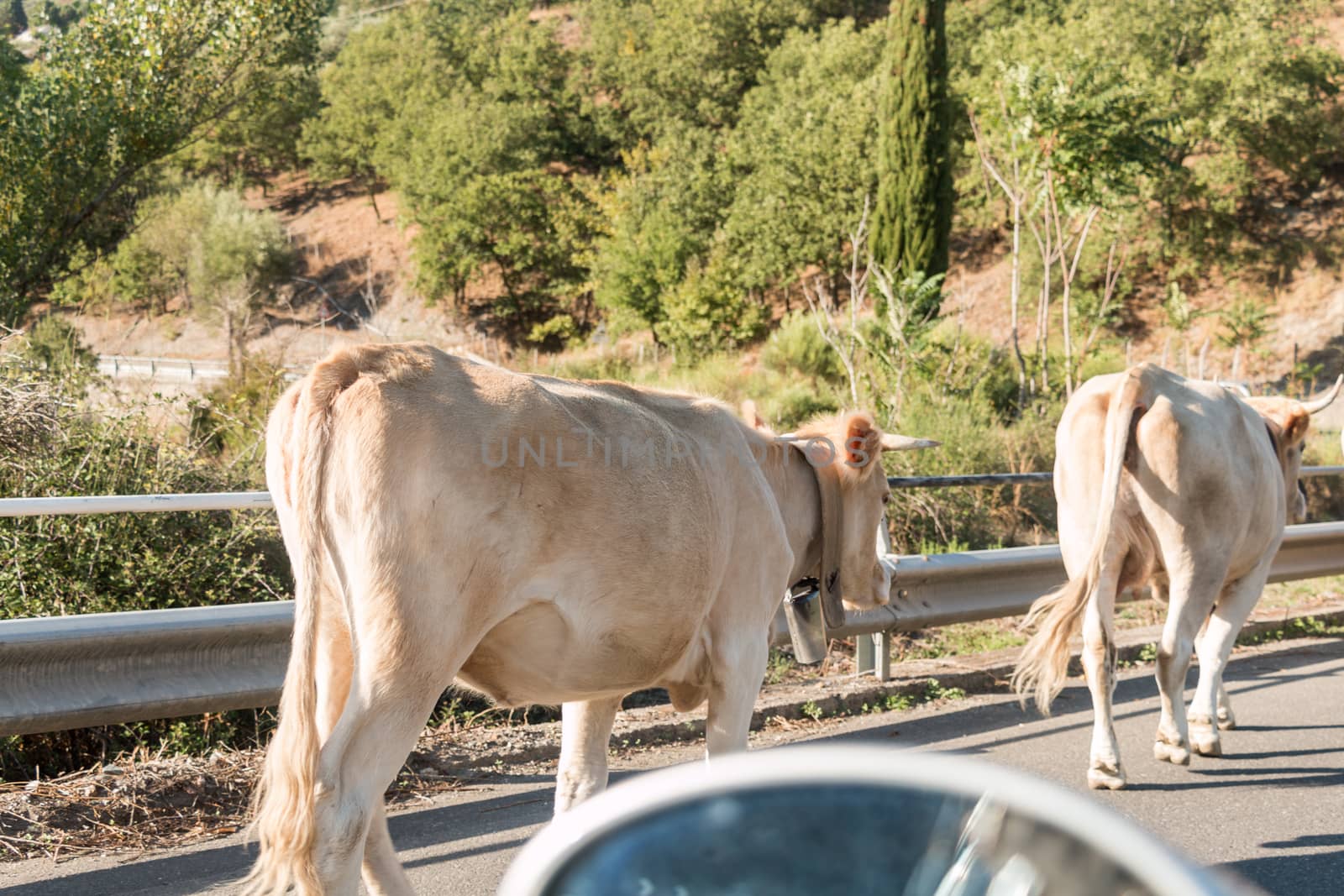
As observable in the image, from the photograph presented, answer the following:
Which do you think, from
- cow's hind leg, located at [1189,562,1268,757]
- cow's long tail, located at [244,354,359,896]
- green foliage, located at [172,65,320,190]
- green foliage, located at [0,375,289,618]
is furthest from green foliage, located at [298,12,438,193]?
cow's long tail, located at [244,354,359,896]

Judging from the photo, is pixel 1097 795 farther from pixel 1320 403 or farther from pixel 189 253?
pixel 189 253

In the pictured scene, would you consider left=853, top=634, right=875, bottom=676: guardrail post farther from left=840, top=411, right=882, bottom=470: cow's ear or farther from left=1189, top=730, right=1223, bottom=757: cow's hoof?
left=840, top=411, right=882, bottom=470: cow's ear

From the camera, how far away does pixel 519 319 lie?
50844 mm

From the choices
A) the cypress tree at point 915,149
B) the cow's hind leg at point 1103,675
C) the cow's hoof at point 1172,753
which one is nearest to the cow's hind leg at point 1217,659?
the cow's hoof at point 1172,753

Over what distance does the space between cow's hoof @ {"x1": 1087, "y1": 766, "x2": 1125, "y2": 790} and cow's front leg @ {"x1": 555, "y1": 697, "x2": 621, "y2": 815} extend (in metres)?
2.39

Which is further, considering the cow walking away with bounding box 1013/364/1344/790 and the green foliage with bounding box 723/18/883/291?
the green foliage with bounding box 723/18/883/291

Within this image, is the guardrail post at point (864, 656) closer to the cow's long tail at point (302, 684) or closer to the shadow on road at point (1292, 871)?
the shadow on road at point (1292, 871)

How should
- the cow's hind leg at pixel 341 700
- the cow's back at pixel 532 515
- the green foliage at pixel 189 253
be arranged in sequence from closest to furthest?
the cow's back at pixel 532 515 → the cow's hind leg at pixel 341 700 → the green foliage at pixel 189 253

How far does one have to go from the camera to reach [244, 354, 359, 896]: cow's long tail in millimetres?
3045

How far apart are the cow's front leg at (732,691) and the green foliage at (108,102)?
12.9 meters

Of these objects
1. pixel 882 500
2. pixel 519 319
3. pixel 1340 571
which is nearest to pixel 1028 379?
pixel 1340 571

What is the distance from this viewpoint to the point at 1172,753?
5633 millimetres

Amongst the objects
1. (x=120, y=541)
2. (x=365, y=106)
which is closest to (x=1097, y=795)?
(x=120, y=541)

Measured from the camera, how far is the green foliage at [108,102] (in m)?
15.0
